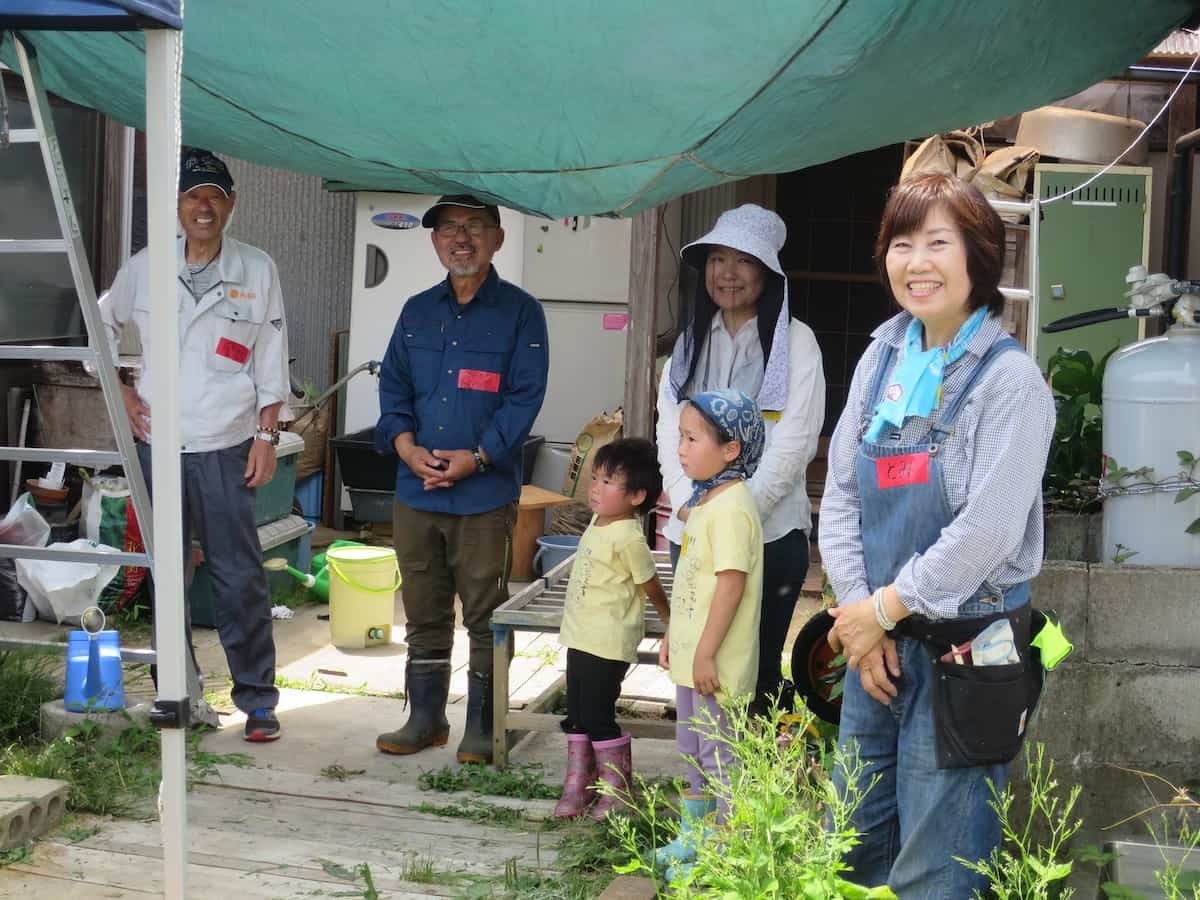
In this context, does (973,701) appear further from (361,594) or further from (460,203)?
(361,594)

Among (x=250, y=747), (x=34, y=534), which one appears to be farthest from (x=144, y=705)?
(x=34, y=534)

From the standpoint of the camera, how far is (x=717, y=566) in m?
3.58

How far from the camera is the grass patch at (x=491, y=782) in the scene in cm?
445

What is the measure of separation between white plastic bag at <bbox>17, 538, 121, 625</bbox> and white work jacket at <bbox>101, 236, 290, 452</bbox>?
146cm

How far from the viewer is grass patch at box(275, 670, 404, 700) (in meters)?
5.64

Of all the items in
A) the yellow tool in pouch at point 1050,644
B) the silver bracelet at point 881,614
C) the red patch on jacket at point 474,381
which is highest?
the red patch on jacket at point 474,381

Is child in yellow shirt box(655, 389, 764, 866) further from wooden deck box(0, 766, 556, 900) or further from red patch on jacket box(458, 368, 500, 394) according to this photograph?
red patch on jacket box(458, 368, 500, 394)

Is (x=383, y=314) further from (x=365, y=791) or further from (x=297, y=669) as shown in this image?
(x=365, y=791)

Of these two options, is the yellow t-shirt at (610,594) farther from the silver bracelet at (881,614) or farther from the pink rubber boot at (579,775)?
the silver bracelet at (881,614)

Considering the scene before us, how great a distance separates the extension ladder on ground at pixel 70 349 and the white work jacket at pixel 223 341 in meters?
0.69

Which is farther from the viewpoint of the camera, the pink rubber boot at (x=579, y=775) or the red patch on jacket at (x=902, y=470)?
A: the pink rubber boot at (x=579, y=775)

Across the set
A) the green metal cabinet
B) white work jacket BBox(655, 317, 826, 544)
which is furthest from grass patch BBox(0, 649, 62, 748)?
the green metal cabinet

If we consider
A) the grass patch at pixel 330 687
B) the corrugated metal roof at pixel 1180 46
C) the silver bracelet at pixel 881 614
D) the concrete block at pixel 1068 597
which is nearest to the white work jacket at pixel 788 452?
the concrete block at pixel 1068 597

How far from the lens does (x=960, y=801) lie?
2.63 metres
